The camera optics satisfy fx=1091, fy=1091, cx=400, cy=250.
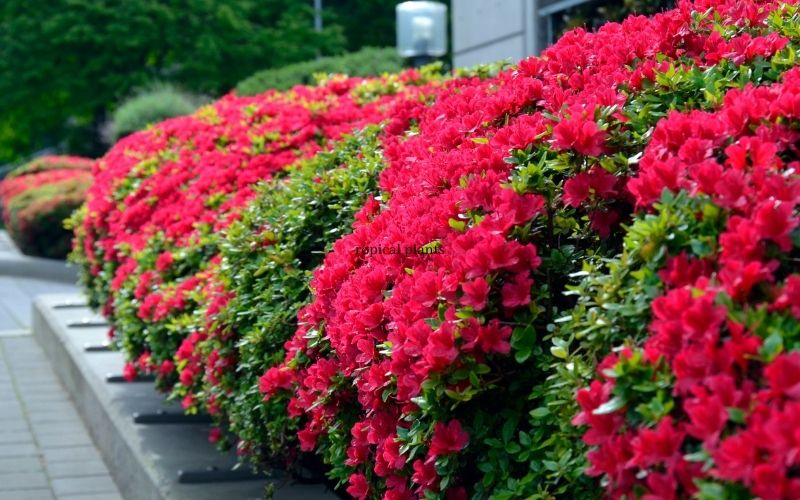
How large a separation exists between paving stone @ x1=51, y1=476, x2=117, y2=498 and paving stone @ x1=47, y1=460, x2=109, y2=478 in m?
0.08

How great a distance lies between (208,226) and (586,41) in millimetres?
2281

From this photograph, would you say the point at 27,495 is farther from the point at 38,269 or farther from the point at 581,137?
the point at 38,269

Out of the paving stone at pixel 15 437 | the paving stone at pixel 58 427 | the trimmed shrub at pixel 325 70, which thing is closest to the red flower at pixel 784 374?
the paving stone at pixel 15 437

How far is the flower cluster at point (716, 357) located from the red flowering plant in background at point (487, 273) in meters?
0.28

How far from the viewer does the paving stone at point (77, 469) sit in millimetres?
5578

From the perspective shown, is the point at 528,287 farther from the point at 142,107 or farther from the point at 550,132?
the point at 142,107

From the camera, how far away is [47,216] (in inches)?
577

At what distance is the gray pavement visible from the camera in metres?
5.32

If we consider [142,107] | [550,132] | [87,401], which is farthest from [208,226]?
[142,107]

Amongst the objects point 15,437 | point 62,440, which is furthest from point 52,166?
point 62,440

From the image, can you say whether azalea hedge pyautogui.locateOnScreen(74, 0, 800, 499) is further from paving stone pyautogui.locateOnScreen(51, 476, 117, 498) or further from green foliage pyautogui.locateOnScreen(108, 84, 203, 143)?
green foliage pyautogui.locateOnScreen(108, 84, 203, 143)

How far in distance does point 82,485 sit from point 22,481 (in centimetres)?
32

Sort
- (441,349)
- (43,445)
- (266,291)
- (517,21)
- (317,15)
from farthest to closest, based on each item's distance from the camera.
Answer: (317,15)
(517,21)
(43,445)
(266,291)
(441,349)

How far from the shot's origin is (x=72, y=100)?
26438mm
